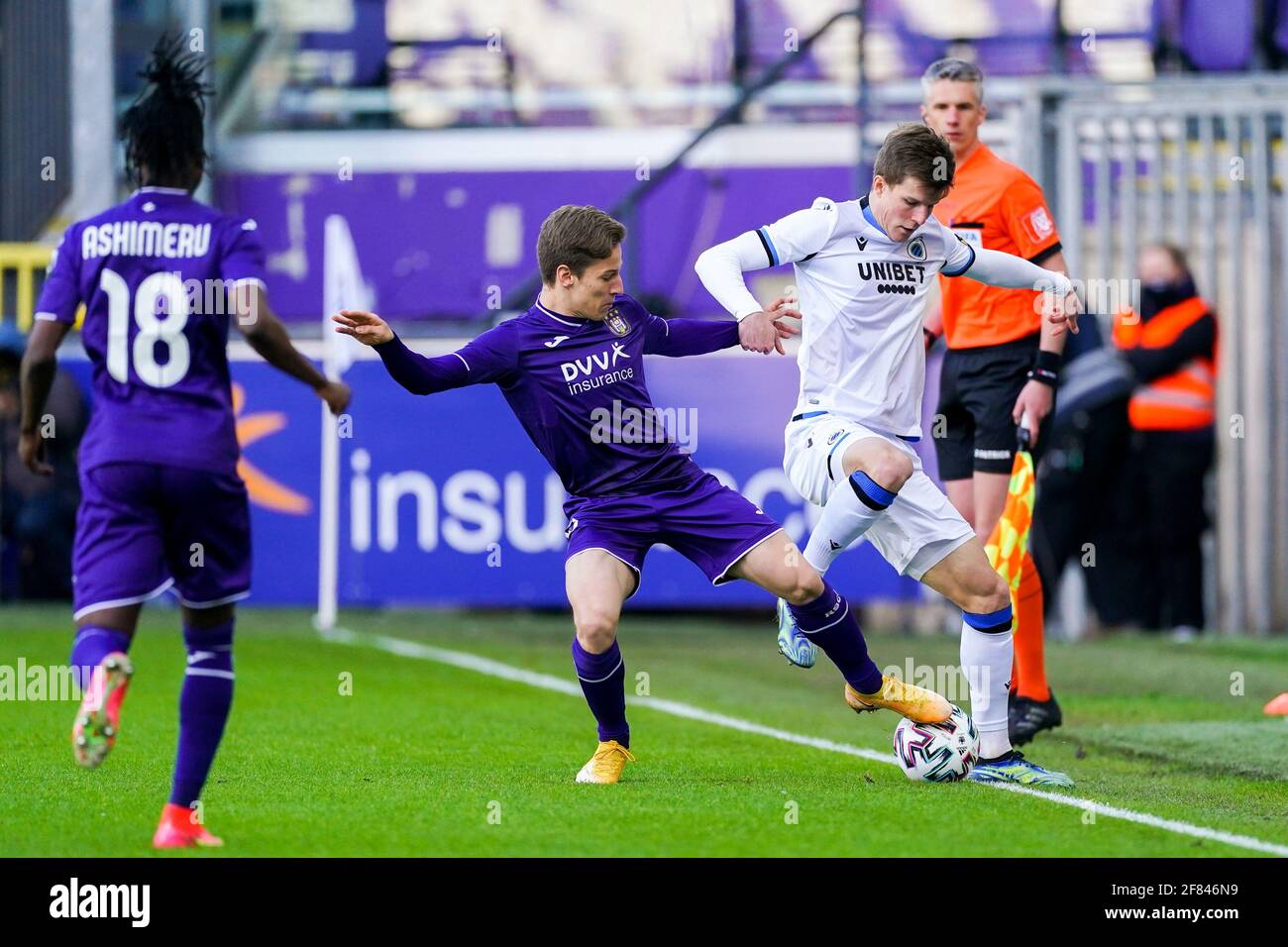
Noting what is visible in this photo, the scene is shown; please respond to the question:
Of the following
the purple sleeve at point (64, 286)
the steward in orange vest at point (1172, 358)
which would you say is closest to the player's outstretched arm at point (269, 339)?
the purple sleeve at point (64, 286)

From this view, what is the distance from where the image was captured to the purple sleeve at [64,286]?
505 cm

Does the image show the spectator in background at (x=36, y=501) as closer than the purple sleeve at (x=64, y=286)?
No

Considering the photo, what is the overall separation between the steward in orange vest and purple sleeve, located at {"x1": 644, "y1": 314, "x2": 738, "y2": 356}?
20.8ft

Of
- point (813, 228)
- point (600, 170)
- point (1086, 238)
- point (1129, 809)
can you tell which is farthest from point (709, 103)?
point (1129, 809)

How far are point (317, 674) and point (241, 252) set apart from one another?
508cm

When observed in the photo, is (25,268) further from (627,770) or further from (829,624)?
(829,624)

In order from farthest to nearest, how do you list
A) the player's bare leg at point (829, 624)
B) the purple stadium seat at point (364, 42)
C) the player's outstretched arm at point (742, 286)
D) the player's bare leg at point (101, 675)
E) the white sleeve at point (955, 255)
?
the purple stadium seat at point (364, 42) < the white sleeve at point (955, 255) < the player's bare leg at point (829, 624) < the player's outstretched arm at point (742, 286) < the player's bare leg at point (101, 675)

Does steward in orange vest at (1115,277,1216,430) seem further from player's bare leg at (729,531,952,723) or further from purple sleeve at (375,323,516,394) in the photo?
purple sleeve at (375,323,516,394)

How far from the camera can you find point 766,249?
6.42m

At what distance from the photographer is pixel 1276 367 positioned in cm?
1342

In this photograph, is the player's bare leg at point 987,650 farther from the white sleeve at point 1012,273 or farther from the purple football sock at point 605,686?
the purple football sock at point 605,686

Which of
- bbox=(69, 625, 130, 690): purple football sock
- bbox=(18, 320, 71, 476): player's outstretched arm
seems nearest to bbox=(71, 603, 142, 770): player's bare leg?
bbox=(69, 625, 130, 690): purple football sock

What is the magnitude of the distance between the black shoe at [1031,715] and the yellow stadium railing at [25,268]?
8112 millimetres

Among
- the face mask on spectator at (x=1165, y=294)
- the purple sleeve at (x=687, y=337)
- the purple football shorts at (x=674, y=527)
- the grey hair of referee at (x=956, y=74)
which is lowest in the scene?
the purple football shorts at (x=674, y=527)
